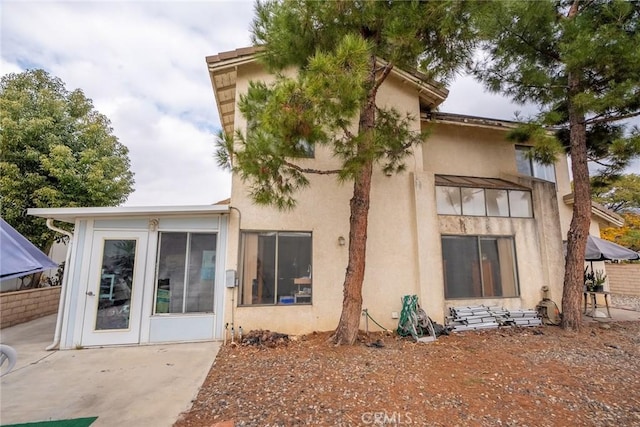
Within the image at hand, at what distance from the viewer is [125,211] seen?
6484 mm

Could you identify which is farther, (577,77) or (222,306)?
(577,77)

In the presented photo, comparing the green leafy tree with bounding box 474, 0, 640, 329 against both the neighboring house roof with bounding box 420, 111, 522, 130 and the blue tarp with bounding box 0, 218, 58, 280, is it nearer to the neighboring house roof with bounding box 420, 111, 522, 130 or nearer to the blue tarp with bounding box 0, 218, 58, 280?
the neighboring house roof with bounding box 420, 111, 522, 130

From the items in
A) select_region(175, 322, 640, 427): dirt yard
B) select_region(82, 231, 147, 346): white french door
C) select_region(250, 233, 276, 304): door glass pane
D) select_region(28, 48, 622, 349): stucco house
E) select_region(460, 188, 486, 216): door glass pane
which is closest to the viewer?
select_region(175, 322, 640, 427): dirt yard

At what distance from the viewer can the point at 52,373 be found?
509cm

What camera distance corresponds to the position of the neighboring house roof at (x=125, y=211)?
6.21 metres

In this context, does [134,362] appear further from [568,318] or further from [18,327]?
[568,318]

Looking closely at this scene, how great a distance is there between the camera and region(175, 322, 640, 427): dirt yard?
11.8 feet

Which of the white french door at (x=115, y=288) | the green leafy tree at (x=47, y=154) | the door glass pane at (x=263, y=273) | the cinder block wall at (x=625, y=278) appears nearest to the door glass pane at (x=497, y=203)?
the door glass pane at (x=263, y=273)

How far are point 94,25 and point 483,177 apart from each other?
38.3 ft

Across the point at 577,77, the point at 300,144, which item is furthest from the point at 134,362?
the point at 577,77

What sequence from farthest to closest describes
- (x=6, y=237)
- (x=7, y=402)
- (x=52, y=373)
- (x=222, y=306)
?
(x=222, y=306) < (x=52, y=373) < (x=7, y=402) < (x=6, y=237)

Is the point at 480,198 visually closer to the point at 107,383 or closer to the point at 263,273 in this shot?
the point at 263,273

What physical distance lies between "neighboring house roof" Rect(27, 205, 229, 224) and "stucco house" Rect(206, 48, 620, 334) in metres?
0.68

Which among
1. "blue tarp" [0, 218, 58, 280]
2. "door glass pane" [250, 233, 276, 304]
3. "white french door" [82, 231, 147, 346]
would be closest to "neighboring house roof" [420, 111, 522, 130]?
"door glass pane" [250, 233, 276, 304]
